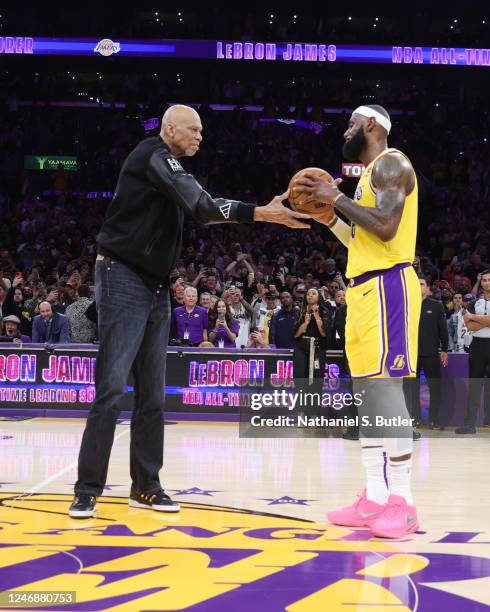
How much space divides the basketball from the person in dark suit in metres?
7.26

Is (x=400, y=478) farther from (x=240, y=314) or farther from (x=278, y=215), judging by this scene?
(x=240, y=314)

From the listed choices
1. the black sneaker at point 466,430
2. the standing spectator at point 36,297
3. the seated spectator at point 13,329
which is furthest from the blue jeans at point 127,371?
the standing spectator at point 36,297

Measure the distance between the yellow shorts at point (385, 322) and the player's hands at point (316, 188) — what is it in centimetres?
43

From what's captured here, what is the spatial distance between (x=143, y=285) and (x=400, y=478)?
5.22ft

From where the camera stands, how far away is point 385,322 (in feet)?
14.8

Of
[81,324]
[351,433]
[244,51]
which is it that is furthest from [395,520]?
[244,51]

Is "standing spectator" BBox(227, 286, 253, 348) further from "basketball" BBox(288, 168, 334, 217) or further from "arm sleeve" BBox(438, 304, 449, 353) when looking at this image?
"basketball" BBox(288, 168, 334, 217)

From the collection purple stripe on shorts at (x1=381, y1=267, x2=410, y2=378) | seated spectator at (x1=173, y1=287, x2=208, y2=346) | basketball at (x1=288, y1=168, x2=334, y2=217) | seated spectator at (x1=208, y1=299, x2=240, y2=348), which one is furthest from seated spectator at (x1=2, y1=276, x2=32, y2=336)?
purple stripe on shorts at (x1=381, y1=267, x2=410, y2=378)

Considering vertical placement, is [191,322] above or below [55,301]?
below

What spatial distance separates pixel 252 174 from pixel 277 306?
32.3 ft

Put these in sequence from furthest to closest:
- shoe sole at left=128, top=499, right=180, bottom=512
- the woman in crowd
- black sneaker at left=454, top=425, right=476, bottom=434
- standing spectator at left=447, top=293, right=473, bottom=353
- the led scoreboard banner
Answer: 1. the led scoreboard banner
2. standing spectator at left=447, top=293, right=473, bottom=353
3. the woman in crowd
4. black sneaker at left=454, top=425, right=476, bottom=434
5. shoe sole at left=128, top=499, right=180, bottom=512

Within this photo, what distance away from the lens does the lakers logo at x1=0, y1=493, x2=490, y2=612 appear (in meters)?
3.15

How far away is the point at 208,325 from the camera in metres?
11.7

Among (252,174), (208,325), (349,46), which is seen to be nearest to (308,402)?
(208,325)
